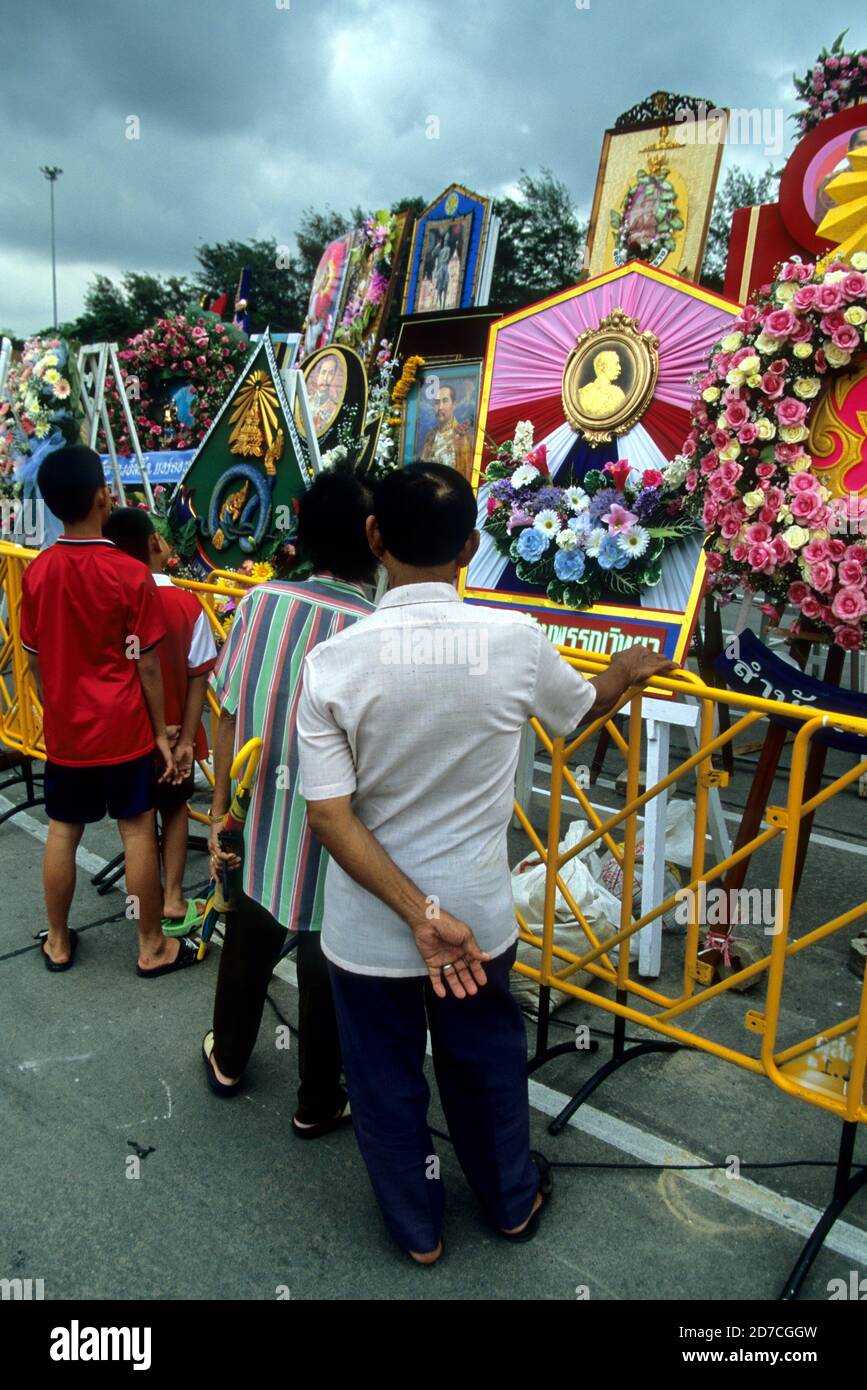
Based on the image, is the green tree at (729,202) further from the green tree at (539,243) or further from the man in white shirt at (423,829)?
the man in white shirt at (423,829)

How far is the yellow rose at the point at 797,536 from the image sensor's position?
10.1ft

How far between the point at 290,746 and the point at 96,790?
1.45 metres

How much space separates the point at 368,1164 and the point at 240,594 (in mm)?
2456

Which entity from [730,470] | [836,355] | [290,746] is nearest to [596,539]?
[730,470]

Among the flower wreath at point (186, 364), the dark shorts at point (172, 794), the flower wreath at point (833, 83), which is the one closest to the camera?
the dark shorts at point (172, 794)

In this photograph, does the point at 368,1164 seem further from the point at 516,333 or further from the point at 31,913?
the point at 516,333

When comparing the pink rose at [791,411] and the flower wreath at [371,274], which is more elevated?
the flower wreath at [371,274]

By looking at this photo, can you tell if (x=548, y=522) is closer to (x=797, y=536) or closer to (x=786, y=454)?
(x=786, y=454)

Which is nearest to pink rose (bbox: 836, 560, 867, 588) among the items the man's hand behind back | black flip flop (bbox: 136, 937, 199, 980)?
the man's hand behind back

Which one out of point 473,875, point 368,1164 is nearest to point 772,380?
point 473,875

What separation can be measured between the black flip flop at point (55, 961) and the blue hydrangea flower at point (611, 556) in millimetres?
2702

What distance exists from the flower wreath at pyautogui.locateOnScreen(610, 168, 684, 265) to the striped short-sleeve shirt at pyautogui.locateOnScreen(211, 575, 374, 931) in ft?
16.2

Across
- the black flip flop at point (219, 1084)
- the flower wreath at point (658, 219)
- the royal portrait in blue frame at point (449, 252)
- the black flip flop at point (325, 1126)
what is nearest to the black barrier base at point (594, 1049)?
the black flip flop at point (325, 1126)

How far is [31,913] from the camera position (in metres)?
3.98
